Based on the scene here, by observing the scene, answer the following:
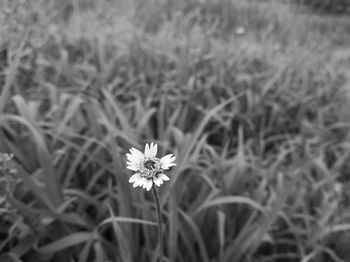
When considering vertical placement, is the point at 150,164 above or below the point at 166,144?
below

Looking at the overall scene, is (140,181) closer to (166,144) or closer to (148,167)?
(148,167)

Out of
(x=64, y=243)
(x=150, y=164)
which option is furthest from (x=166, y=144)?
(x=150, y=164)

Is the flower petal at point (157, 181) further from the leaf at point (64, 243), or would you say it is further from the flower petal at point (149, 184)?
the leaf at point (64, 243)

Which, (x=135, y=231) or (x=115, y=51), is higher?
(x=115, y=51)

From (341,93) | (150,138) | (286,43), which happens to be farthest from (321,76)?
(150,138)

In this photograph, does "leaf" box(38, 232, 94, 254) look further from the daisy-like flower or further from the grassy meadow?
the daisy-like flower

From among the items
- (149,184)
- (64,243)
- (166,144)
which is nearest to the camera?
(149,184)

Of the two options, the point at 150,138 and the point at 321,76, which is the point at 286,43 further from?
the point at 150,138

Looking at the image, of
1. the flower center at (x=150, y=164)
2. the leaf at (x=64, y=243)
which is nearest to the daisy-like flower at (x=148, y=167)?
the flower center at (x=150, y=164)
